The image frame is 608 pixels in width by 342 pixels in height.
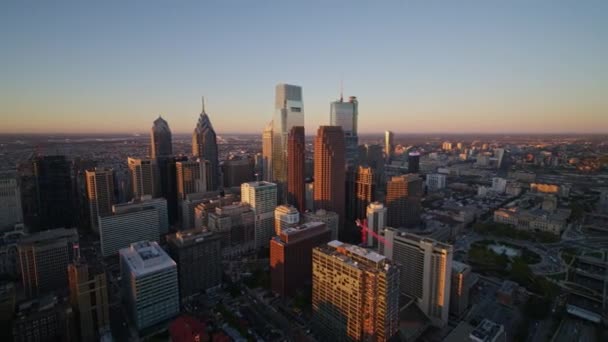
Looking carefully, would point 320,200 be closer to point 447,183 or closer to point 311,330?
point 311,330

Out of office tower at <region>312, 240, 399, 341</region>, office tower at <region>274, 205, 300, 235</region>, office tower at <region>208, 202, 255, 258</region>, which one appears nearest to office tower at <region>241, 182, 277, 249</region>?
office tower at <region>208, 202, 255, 258</region>

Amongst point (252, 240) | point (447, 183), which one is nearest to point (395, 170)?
point (447, 183)

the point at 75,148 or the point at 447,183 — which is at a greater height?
the point at 75,148

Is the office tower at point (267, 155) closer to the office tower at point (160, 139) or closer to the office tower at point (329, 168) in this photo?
the office tower at point (160, 139)

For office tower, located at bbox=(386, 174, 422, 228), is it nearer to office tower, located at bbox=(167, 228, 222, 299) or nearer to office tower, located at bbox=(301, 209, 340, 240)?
office tower, located at bbox=(301, 209, 340, 240)

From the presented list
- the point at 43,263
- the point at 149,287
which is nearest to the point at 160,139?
the point at 43,263

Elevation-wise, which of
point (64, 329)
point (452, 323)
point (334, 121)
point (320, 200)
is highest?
point (334, 121)

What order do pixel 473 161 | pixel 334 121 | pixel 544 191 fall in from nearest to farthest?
pixel 544 191 → pixel 334 121 → pixel 473 161
